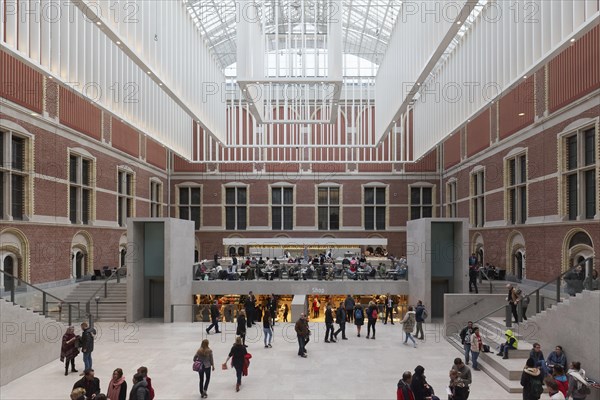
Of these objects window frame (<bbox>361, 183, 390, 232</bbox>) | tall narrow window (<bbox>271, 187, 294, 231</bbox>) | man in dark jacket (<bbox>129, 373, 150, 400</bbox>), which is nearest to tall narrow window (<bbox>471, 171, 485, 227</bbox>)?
window frame (<bbox>361, 183, 390, 232</bbox>)

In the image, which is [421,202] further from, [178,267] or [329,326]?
[329,326]

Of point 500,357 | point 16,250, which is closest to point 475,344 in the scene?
point 500,357

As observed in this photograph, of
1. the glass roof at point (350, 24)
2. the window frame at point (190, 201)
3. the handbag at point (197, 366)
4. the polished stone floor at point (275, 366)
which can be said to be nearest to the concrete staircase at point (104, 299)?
the polished stone floor at point (275, 366)

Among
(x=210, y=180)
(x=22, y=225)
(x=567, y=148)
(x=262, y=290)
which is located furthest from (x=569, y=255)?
(x=210, y=180)

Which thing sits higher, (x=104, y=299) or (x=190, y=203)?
(x=190, y=203)

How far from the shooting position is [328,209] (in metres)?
38.2

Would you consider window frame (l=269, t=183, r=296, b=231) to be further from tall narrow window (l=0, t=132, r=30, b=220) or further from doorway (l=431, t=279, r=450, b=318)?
tall narrow window (l=0, t=132, r=30, b=220)

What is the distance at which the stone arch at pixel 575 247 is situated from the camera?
16719mm

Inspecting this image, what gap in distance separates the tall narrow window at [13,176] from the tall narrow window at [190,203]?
19.5 m

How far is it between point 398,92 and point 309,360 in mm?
9875

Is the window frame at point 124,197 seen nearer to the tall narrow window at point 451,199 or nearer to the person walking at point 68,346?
the person walking at point 68,346

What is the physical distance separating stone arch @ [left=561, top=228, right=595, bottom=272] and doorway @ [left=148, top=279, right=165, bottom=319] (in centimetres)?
1645

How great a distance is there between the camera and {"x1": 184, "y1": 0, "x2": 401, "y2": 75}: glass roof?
1097 inches

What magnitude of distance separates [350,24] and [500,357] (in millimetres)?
27071
